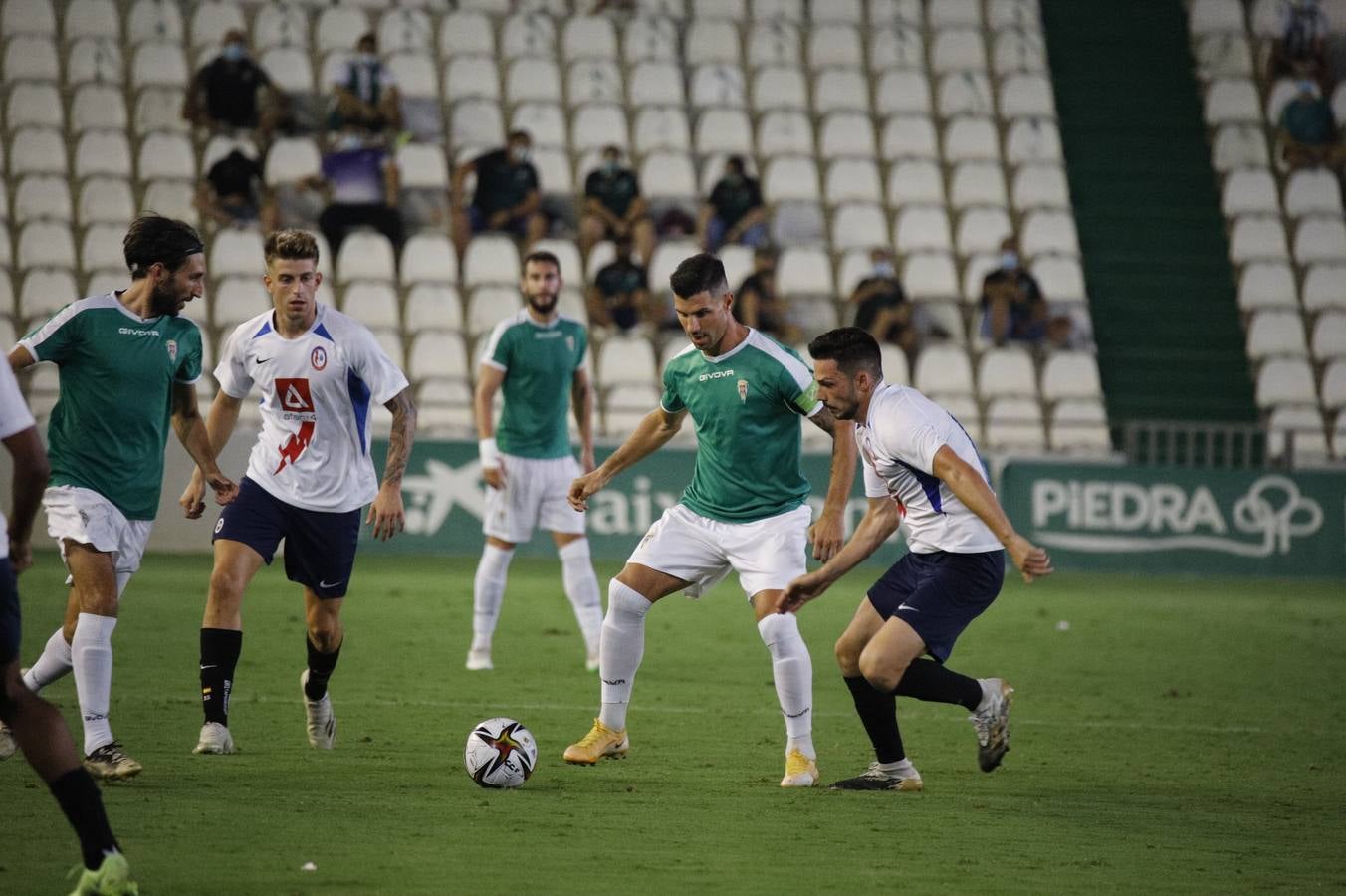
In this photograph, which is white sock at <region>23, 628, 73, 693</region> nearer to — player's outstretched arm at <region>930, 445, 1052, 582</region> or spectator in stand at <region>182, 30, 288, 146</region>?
player's outstretched arm at <region>930, 445, 1052, 582</region>

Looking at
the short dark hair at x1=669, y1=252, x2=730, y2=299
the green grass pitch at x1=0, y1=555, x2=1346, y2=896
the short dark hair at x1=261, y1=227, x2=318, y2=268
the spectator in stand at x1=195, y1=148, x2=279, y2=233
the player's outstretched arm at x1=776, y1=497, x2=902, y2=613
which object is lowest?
the green grass pitch at x1=0, y1=555, x2=1346, y2=896

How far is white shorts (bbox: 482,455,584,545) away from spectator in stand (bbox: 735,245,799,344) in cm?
835

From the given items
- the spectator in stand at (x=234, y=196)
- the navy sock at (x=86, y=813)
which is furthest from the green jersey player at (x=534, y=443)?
the spectator in stand at (x=234, y=196)

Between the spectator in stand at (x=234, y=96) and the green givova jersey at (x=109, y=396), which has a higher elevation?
the spectator in stand at (x=234, y=96)

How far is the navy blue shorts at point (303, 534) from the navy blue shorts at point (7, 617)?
2.85 metres

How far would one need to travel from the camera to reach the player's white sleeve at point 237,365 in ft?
26.6

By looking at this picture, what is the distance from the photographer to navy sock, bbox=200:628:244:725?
7.80 m

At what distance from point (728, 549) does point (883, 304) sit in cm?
1297

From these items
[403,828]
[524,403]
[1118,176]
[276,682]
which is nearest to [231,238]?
[524,403]

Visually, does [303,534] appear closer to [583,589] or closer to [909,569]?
[909,569]

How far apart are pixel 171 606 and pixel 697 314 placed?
7.32 metres

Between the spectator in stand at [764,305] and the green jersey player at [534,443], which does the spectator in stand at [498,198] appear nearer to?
the spectator in stand at [764,305]

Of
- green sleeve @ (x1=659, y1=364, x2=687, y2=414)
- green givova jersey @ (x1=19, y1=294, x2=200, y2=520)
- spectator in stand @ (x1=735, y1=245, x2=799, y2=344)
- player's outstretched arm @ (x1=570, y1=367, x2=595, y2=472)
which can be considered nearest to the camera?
green givova jersey @ (x1=19, y1=294, x2=200, y2=520)

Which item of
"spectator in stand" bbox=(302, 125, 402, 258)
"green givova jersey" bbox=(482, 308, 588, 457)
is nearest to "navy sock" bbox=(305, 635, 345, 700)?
"green givova jersey" bbox=(482, 308, 588, 457)
